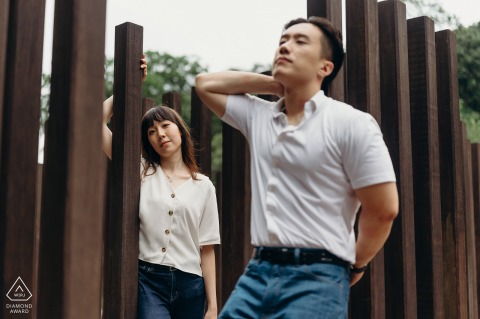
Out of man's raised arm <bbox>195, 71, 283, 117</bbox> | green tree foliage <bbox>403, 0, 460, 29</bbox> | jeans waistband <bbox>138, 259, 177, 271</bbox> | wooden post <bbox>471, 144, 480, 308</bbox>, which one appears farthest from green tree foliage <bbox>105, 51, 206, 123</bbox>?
man's raised arm <bbox>195, 71, 283, 117</bbox>

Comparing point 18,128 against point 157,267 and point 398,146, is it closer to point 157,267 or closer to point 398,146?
point 157,267

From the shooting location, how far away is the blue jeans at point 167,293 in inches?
132

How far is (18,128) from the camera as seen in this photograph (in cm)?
238

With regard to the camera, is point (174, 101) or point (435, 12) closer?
point (174, 101)

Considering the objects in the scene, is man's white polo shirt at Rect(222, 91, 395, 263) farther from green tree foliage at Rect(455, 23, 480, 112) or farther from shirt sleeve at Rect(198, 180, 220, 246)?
green tree foliage at Rect(455, 23, 480, 112)

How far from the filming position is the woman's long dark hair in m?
3.71

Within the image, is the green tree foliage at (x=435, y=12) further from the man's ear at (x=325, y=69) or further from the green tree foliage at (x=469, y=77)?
the man's ear at (x=325, y=69)

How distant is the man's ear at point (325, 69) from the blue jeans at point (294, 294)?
672 mm

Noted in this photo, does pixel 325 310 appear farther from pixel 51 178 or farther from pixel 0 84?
pixel 0 84

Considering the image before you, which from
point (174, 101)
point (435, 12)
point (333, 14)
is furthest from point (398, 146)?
point (435, 12)

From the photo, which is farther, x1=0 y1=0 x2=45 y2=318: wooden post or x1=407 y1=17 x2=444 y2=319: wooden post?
x1=407 y1=17 x2=444 y2=319: wooden post

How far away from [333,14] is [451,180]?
1.19 meters

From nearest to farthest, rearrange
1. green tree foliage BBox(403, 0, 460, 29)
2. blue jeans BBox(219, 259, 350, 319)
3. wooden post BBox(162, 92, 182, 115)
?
blue jeans BBox(219, 259, 350, 319) < wooden post BBox(162, 92, 182, 115) < green tree foliage BBox(403, 0, 460, 29)

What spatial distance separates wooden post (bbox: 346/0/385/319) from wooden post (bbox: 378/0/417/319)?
0.49 feet
